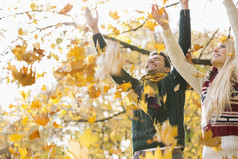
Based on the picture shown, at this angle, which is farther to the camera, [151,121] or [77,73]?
[151,121]

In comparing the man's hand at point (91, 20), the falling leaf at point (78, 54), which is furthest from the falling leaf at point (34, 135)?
the man's hand at point (91, 20)

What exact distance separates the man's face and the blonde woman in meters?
0.29

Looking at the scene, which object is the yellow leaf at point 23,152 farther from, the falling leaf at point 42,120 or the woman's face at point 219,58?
the woman's face at point 219,58

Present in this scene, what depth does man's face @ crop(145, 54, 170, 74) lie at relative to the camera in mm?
2266

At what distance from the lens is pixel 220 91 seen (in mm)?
1751

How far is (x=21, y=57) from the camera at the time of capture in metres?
2.27

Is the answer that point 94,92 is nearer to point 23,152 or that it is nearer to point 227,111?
point 23,152

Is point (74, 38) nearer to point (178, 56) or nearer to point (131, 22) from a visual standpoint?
point (131, 22)

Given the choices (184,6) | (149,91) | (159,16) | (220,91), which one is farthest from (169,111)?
(184,6)

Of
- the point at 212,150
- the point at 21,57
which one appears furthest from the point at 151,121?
the point at 21,57

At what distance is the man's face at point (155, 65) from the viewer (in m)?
2.27

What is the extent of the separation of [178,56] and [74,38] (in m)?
1.49

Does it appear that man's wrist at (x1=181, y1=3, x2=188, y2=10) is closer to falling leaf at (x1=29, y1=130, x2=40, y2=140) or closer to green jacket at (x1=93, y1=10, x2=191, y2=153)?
green jacket at (x1=93, y1=10, x2=191, y2=153)

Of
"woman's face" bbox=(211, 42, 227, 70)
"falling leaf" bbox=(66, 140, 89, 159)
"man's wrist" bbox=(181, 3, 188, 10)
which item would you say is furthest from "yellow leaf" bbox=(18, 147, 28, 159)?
"man's wrist" bbox=(181, 3, 188, 10)
